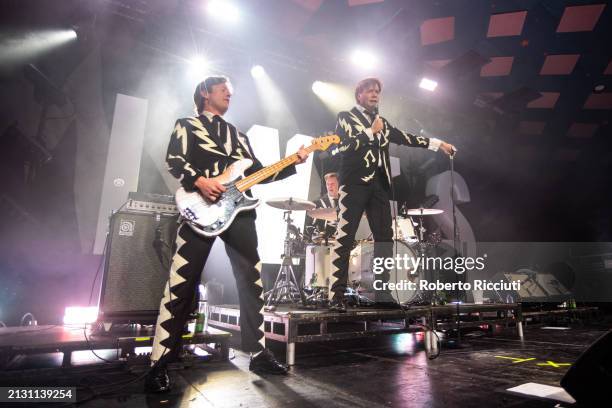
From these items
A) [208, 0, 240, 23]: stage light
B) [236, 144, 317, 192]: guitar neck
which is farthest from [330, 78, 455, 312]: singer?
[208, 0, 240, 23]: stage light

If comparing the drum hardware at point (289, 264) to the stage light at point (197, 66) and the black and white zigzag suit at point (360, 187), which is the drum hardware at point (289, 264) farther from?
the stage light at point (197, 66)

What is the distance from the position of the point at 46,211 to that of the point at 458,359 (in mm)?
5047

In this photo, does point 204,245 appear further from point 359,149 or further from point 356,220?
point 359,149

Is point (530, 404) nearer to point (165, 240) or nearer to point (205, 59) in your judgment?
point (165, 240)

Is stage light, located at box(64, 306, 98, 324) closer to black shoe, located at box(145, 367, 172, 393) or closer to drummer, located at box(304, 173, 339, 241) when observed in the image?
black shoe, located at box(145, 367, 172, 393)

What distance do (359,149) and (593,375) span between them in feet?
8.25

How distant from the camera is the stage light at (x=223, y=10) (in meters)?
5.55

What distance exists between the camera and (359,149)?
3350mm

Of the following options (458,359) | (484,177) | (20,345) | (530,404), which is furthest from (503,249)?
(20,345)

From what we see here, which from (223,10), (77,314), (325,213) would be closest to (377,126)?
(325,213)

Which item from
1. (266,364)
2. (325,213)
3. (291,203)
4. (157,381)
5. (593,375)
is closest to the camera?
(593,375)

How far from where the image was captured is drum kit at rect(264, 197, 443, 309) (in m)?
4.61

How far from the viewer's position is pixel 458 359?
285cm

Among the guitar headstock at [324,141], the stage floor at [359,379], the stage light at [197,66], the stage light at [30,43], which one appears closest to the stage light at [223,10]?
the stage light at [197,66]
